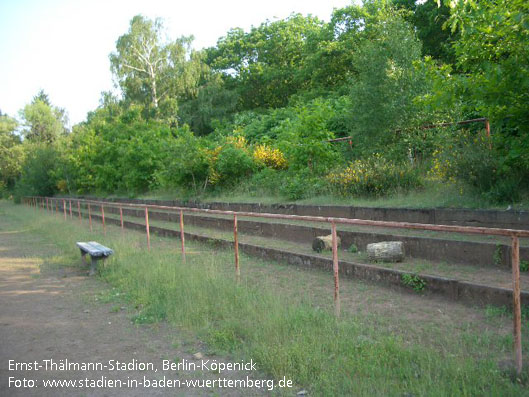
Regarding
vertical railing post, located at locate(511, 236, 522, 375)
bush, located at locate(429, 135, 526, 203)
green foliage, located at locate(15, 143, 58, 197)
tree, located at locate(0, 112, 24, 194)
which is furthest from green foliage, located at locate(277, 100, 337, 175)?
tree, located at locate(0, 112, 24, 194)

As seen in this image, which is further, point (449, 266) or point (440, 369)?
point (449, 266)

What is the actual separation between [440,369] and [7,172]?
6638 cm

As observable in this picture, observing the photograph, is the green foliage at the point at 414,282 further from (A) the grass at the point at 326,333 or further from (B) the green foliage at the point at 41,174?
(B) the green foliage at the point at 41,174

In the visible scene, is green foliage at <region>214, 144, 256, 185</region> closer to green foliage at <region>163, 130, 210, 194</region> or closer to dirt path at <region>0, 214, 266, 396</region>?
green foliage at <region>163, 130, 210, 194</region>

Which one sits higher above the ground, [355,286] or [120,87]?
[120,87]

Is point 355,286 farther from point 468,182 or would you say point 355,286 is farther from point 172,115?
point 172,115

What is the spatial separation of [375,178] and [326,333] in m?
7.32

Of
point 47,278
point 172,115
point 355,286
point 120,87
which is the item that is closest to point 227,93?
point 172,115

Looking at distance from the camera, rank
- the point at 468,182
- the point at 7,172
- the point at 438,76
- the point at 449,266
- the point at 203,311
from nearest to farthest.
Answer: the point at 203,311 → the point at 449,266 → the point at 438,76 → the point at 468,182 → the point at 7,172

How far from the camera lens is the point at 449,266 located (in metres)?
6.54

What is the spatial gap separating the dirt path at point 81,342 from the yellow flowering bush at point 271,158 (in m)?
9.75

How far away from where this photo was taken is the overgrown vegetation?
7.03 m

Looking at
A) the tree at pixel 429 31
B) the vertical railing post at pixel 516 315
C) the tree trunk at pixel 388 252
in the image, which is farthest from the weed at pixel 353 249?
the tree at pixel 429 31

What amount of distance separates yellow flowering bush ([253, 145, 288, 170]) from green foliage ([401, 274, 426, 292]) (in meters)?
11.0
